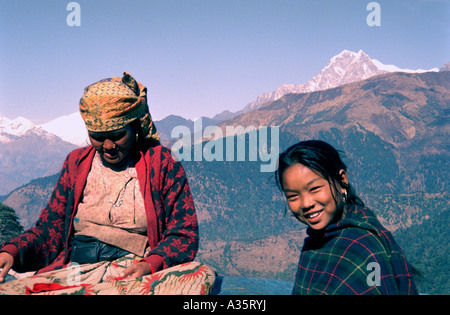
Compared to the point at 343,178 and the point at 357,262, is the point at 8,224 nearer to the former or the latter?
the point at 343,178

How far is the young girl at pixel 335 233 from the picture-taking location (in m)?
2.23

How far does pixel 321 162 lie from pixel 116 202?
165 cm

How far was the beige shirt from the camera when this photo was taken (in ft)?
10.7

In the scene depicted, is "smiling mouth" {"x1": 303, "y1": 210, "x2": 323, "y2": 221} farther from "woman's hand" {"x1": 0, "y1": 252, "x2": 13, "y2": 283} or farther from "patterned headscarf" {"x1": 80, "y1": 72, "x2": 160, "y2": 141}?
"woman's hand" {"x1": 0, "y1": 252, "x2": 13, "y2": 283}

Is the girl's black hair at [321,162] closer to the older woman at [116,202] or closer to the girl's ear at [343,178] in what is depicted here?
the girl's ear at [343,178]

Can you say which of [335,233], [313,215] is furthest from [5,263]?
[335,233]

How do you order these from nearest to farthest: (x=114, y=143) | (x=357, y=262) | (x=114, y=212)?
(x=357, y=262), (x=114, y=143), (x=114, y=212)

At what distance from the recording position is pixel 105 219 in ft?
10.8

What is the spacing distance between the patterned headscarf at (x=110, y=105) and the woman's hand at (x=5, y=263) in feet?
3.46

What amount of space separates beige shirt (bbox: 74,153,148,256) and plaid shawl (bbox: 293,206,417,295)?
1337 millimetres

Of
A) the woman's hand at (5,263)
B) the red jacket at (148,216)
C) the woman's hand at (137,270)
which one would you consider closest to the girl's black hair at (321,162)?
the red jacket at (148,216)

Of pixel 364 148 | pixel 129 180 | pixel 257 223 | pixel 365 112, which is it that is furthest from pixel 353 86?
pixel 129 180

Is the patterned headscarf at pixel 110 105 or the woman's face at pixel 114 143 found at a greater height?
the patterned headscarf at pixel 110 105

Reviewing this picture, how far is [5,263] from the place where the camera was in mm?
3041
